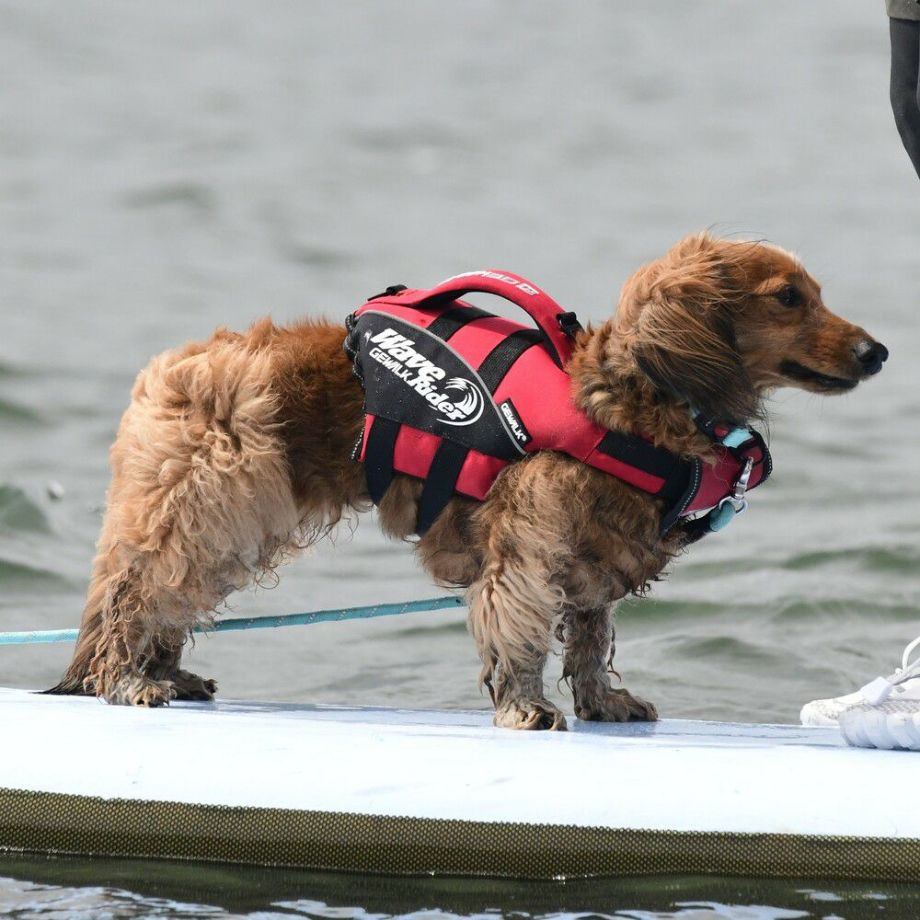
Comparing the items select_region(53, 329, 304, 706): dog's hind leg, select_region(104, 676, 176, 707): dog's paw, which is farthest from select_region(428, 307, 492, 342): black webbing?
select_region(104, 676, 176, 707): dog's paw

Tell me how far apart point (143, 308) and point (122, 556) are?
11.8 metres

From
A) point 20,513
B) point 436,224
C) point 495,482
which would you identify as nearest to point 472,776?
point 495,482

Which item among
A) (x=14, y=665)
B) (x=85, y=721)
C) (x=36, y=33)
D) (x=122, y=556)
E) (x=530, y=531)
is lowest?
(x=36, y=33)

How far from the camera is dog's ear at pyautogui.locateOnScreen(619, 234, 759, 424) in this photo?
4.55 m

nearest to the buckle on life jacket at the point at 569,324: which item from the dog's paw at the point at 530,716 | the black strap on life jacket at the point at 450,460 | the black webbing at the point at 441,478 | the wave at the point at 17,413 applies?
A: the black strap on life jacket at the point at 450,460

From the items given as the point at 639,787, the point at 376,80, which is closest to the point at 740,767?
the point at 639,787

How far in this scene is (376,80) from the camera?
23.7 m

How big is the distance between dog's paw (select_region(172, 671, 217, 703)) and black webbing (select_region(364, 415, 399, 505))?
1.14 meters

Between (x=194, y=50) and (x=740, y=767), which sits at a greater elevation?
(x=740, y=767)

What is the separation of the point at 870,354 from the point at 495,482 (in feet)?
3.84

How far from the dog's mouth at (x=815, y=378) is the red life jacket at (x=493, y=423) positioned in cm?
22

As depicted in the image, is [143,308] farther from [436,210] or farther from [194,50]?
[194,50]

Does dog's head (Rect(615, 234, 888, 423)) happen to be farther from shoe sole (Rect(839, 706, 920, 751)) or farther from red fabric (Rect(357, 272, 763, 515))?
shoe sole (Rect(839, 706, 920, 751))

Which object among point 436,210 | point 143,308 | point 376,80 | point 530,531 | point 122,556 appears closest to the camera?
point 530,531
